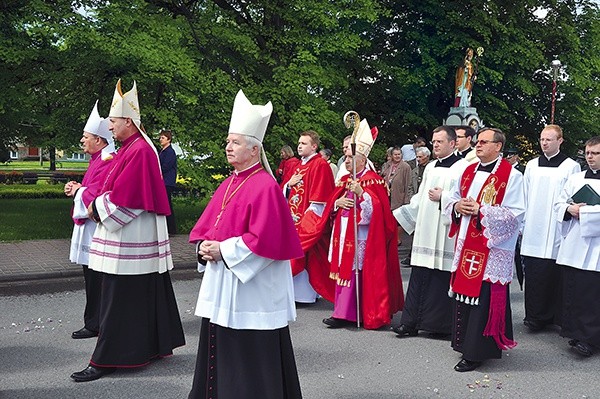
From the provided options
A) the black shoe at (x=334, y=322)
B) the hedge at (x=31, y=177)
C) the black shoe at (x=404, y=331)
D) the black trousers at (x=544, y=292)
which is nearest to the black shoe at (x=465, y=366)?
the black shoe at (x=404, y=331)

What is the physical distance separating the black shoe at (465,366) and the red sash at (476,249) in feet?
1.75

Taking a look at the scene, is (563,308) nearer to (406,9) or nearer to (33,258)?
(33,258)

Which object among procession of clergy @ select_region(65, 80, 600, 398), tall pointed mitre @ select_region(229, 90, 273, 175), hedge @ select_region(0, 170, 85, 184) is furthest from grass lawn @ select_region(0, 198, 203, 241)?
tall pointed mitre @ select_region(229, 90, 273, 175)

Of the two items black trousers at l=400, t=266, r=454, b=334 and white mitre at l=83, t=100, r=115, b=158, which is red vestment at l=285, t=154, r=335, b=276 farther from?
white mitre at l=83, t=100, r=115, b=158

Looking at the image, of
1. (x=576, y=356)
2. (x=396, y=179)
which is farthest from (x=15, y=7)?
(x=576, y=356)

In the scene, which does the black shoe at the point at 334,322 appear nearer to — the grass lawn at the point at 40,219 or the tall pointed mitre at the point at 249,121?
the tall pointed mitre at the point at 249,121

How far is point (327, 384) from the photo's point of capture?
5.17 m

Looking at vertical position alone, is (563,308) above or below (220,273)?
below

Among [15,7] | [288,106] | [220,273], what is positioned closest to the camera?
[220,273]

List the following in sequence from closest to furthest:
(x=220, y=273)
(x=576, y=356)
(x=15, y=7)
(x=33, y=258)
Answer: (x=220, y=273) → (x=576, y=356) → (x=33, y=258) → (x=15, y=7)

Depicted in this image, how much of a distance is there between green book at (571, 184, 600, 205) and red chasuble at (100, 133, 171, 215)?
3969 millimetres

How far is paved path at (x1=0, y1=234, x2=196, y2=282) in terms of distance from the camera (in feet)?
30.4

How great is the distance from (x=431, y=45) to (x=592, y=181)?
15140 mm

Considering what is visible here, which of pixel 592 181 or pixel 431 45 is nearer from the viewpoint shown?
pixel 592 181
